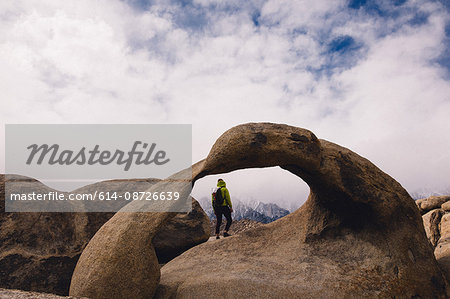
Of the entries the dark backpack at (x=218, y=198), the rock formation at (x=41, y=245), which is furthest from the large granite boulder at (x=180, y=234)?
the rock formation at (x=41, y=245)

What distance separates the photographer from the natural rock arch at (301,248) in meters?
4.70

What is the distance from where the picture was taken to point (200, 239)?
916 cm

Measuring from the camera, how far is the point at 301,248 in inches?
257

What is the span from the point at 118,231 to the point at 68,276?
2257mm

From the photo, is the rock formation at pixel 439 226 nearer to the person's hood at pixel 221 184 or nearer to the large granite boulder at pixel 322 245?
the large granite boulder at pixel 322 245

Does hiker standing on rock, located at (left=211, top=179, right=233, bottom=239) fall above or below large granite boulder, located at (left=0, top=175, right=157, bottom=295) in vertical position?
above

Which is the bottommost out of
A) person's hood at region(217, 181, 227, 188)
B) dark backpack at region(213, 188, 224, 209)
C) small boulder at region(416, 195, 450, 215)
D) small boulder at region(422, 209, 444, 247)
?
small boulder at region(422, 209, 444, 247)

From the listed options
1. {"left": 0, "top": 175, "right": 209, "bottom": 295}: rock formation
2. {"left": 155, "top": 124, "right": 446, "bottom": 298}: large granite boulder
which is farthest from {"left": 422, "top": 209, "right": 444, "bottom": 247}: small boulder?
{"left": 0, "top": 175, "right": 209, "bottom": 295}: rock formation

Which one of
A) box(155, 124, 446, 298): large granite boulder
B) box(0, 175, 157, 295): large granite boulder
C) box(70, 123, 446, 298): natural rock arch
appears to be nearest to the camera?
box(70, 123, 446, 298): natural rock arch

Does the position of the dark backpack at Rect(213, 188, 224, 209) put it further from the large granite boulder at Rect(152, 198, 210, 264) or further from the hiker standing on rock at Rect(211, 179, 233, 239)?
the large granite boulder at Rect(152, 198, 210, 264)

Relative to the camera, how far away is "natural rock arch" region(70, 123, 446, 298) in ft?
15.4

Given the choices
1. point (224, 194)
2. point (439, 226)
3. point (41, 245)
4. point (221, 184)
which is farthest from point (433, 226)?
point (41, 245)

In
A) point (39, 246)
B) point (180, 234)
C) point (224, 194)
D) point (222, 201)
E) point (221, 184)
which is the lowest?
point (180, 234)

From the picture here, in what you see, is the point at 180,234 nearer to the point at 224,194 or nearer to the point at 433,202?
the point at 224,194
